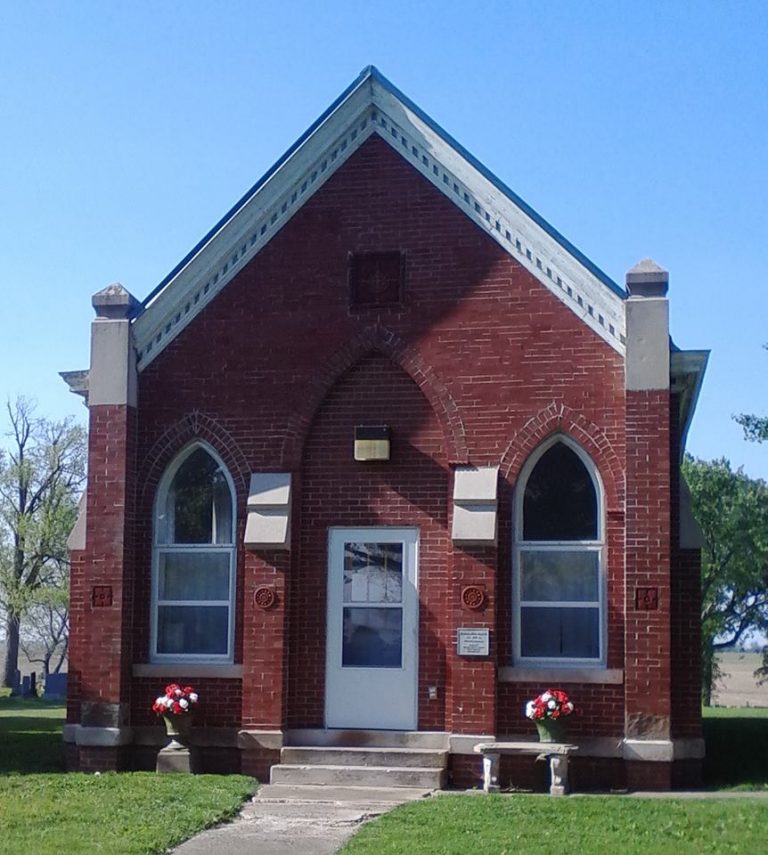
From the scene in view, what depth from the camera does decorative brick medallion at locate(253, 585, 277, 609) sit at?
15883 mm

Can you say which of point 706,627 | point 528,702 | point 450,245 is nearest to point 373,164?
point 450,245

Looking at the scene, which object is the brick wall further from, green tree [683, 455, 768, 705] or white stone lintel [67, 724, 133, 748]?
green tree [683, 455, 768, 705]

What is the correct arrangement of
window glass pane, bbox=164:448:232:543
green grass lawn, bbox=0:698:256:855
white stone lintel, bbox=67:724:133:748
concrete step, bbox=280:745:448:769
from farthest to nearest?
window glass pane, bbox=164:448:232:543 → white stone lintel, bbox=67:724:133:748 → concrete step, bbox=280:745:448:769 → green grass lawn, bbox=0:698:256:855

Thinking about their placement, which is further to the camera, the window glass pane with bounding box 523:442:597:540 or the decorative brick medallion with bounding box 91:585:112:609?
the decorative brick medallion with bounding box 91:585:112:609

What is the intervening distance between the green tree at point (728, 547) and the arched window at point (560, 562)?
37.3m

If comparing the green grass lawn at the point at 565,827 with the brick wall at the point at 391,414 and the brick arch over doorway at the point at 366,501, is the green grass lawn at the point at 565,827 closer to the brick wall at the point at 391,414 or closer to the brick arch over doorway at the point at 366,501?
the brick wall at the point at 391,414

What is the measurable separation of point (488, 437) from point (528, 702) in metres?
2.97

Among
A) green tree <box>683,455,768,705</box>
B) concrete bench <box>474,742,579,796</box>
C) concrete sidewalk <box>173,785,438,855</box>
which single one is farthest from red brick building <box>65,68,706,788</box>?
green tree <box>683,455,768,705</box>

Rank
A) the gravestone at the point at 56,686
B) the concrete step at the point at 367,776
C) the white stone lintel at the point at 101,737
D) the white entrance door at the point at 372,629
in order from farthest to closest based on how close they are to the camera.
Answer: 1. the gravestone at the point at 56,686
2. the white stone lintel at the point at 101,737
3. the white entrance door at the point at 372,629
4. the concrete step at the point at 367,776

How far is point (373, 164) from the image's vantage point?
16.7 m

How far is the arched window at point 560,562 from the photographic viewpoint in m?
15.5

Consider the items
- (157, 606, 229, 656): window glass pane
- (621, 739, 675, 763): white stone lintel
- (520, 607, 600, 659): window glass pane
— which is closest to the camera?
(621, 739, 675, 763): white stone lintel

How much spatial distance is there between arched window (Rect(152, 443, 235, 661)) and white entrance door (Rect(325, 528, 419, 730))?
1.31 metres

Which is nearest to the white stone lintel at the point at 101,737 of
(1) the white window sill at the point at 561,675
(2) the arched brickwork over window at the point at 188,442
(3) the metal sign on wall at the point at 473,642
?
(2) the arched brickwork over window at the point at 188,442
